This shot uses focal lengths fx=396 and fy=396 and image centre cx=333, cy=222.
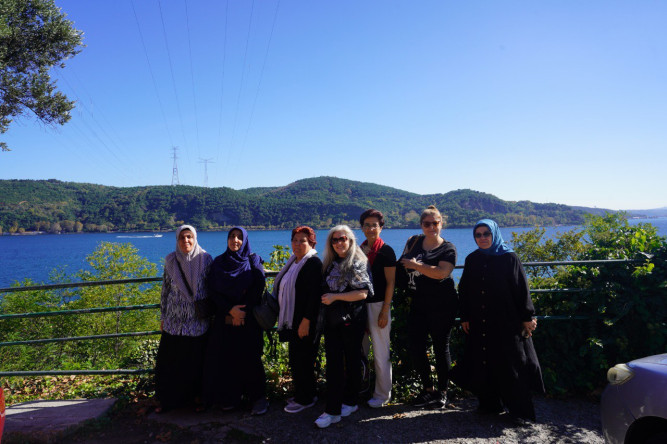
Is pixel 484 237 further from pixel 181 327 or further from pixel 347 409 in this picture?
pixel 181 327

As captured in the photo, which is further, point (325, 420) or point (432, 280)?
point (432, 280)

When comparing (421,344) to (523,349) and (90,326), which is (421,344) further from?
(90,326)

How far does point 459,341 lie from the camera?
4.30 m

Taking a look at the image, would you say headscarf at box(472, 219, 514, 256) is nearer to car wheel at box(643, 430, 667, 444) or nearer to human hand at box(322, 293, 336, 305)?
human hand at box(322, 293, 336, 305)

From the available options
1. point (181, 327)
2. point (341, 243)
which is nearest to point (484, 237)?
point (341, 243)

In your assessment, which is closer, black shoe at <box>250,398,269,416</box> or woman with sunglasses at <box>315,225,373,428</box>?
woman with sunglasses at <box>315,225,373,428</box>

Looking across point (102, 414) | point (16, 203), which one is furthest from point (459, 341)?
point (16, 203)

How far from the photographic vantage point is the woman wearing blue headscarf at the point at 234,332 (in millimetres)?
3746

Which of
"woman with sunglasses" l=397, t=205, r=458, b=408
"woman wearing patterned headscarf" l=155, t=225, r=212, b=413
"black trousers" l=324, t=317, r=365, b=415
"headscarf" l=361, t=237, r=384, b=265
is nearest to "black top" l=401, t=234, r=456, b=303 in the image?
"woman with sunglasses" l=397, t=205, r=458, b=408

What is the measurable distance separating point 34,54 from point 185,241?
23.4 ft

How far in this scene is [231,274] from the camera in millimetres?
3729

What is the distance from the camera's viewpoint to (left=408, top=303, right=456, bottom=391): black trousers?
3.73 metres

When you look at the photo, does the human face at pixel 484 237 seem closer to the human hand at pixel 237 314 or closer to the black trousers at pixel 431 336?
the black trousers at pixel 431 336

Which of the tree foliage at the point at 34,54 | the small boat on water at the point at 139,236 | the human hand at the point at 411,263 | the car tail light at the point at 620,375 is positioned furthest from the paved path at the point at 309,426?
the small boat on water at the point at 139,236
